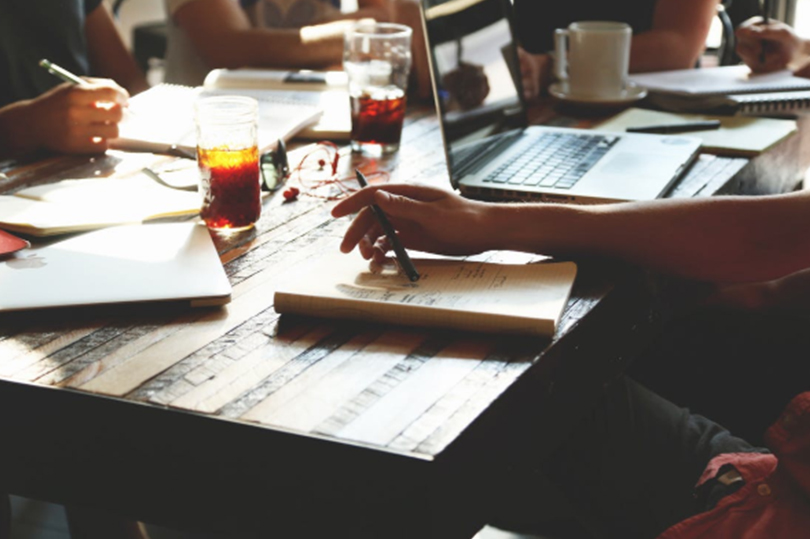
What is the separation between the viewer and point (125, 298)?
924 mm

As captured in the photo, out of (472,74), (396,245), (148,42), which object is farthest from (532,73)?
(148,42)

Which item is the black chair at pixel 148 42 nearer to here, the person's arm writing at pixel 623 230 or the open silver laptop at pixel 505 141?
the open silver laptop at pixel 505 141

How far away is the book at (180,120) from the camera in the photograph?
1.52 metres

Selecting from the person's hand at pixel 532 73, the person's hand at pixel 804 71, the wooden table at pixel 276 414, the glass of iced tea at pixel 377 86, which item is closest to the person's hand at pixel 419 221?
the wooden table at pixel 276 414

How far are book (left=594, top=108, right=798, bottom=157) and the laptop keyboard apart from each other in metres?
0.14

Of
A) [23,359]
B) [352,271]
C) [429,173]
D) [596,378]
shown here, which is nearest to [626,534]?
[596,378]

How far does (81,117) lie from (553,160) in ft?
2.56

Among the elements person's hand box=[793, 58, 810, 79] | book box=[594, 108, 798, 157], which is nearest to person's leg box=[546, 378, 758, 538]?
book box=[594, 108, 798, 157]

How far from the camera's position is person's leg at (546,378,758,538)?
1.12 metres

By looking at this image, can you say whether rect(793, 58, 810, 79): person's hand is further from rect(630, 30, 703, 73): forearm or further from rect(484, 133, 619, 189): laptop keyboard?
rect(484, 133, 619, 189): laptop keyboard

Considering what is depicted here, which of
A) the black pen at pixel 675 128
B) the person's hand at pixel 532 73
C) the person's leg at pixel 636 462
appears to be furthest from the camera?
the person's hand at pixel 532 73

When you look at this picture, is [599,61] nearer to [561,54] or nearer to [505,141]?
[561,54]

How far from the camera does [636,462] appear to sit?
1184mm

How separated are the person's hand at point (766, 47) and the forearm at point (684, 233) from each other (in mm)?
986
